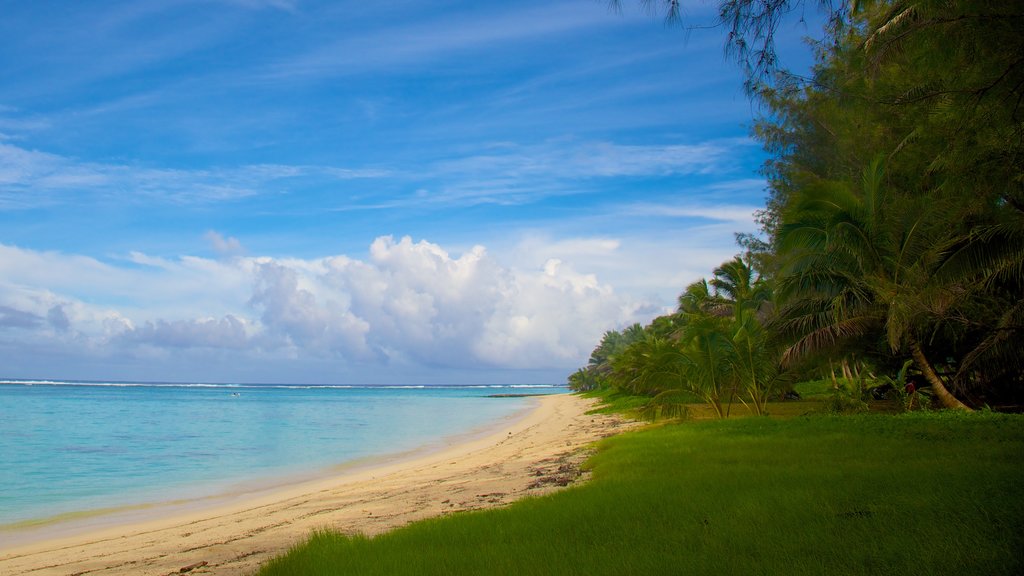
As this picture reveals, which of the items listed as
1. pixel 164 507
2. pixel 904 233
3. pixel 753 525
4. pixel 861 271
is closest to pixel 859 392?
pixel 861 271

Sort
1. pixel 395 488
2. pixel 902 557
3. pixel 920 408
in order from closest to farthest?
pixel 902 557 → pixel 395 488 → pixel 920 408

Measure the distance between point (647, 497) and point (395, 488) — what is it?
295 inches

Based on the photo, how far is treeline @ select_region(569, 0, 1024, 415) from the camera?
6.30 meters

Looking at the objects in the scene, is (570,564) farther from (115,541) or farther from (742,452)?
(115,541)

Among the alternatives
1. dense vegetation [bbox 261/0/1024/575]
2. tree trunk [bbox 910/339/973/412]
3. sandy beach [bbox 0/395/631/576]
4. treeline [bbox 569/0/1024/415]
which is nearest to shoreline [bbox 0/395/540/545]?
sandy beach [bbox 0/395/631/576]

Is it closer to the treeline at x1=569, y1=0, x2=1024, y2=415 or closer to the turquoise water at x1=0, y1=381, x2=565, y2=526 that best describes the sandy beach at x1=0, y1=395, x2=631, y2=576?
the turquoise water at x1=0, y1=381, x2=565, y2=526

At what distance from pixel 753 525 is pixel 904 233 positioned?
1177cm

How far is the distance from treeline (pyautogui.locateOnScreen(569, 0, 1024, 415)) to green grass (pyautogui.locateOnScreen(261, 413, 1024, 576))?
10.1 ft

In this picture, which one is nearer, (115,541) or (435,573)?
(435,573)

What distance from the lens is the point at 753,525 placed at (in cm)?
531

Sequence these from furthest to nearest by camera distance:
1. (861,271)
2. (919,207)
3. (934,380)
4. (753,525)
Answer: (861,271) → (934,380) → (919,207) → (753,525)

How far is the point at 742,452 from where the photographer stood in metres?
9.79

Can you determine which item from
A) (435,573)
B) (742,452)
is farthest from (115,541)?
(742,452)

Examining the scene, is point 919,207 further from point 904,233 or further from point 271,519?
point 271,519
